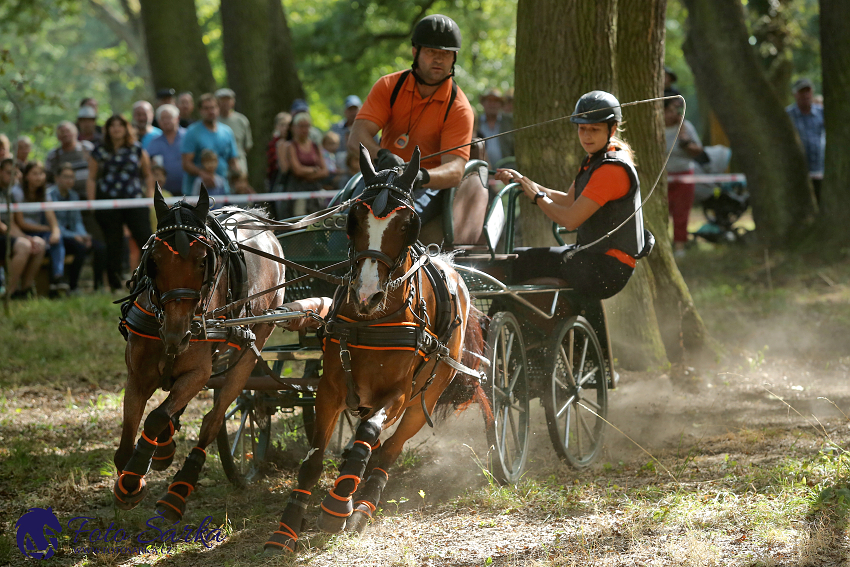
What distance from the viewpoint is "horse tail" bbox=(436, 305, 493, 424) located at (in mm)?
5043

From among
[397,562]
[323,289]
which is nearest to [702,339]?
[323,289]

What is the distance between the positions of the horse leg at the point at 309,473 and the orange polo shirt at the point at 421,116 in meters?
2.08

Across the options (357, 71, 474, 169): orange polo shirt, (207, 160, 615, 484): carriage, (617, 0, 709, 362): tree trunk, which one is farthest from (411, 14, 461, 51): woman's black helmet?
(617, 0, 709, 362): tree trunk

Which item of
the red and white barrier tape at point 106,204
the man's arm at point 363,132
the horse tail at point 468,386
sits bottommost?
the horse tail at point 468,386

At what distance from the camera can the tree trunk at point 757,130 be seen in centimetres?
1264

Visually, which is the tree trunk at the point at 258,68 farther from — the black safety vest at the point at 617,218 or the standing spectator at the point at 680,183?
the black safety vest at the point at 617,218

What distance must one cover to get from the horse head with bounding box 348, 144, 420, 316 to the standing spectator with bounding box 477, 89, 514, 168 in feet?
32.9

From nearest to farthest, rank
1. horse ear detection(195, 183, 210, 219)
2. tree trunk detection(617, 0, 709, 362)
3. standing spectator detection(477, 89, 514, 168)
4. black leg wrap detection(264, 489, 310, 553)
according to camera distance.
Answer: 1. black leg wrap detection(264, 489, 310, 553)
2. horse ear detection(195, 183, 210, 219)
3. tree trunk detection(617, 0, 709, 362)
4. standing spectator detection(477, 89, 514, 168)

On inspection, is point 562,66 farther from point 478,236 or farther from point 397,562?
point 397,562

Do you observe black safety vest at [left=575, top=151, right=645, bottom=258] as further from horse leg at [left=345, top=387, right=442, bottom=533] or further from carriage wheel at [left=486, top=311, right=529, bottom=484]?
horse leg at [left=345, top=387, right=442, bottom=533]

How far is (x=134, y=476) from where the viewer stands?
13.4ft

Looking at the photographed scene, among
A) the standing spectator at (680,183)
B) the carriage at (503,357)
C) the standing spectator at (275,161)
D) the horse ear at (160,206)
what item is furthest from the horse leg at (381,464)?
the standing spectator at (680,183)

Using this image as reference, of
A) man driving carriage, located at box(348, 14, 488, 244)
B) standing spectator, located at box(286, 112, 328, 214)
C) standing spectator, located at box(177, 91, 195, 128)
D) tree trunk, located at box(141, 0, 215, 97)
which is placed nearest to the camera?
man driving carriage, located at box(348, 14, 488, 244)

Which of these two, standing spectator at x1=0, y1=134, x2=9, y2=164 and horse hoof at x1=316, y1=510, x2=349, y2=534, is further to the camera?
standing spectator at x1=0, y1=134, x2=9, y2=164
